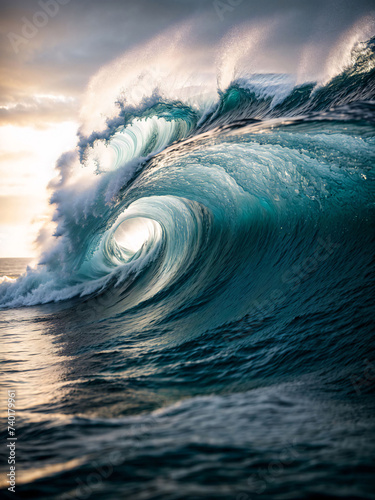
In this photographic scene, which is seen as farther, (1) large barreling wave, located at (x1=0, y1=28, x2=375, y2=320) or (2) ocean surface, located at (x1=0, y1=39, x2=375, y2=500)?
(1) large barreling wave, located at (x1=0, y1=28, x2=375, y2=320)

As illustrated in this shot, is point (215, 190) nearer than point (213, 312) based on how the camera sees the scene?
No

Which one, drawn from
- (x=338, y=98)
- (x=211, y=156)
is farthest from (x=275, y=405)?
(x=211, y=156)

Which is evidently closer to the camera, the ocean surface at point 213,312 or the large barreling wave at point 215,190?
the ocean surface at point 213,312

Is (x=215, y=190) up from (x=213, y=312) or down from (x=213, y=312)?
up
